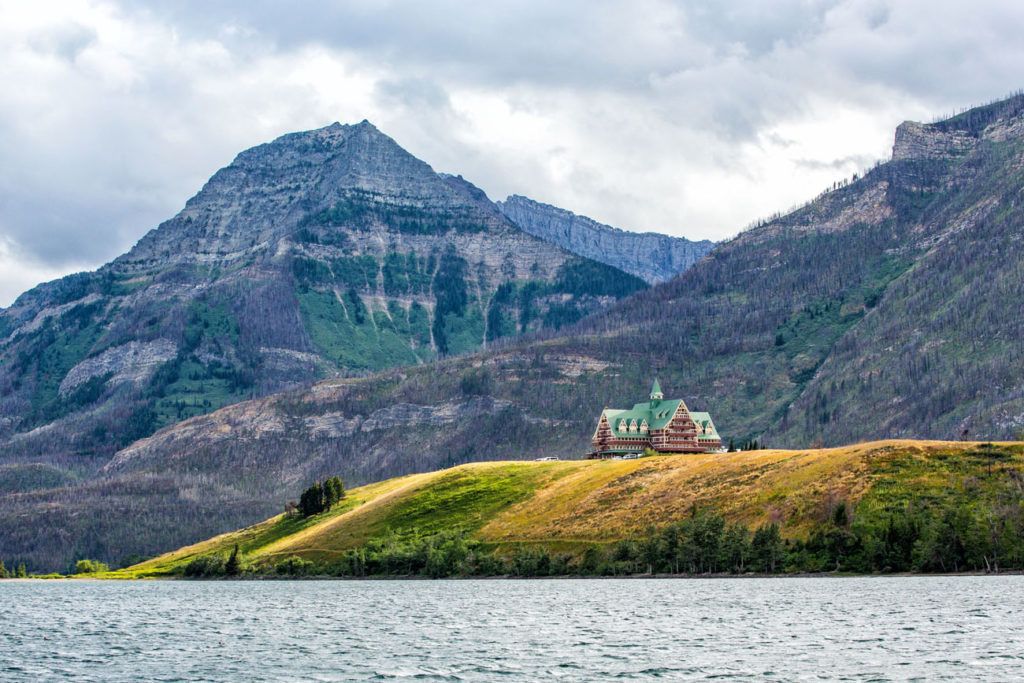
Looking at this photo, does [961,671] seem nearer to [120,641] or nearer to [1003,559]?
[120,641]

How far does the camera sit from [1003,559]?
636 ft

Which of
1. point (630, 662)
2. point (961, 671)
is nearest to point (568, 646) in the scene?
point (630, 662)

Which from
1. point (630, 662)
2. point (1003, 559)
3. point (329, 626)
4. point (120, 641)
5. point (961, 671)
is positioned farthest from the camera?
point (1003, 559)

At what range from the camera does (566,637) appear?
12394 centimetres

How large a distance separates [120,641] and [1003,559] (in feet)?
416

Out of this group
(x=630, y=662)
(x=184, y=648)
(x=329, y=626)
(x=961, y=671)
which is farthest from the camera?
(x=329, y=626)

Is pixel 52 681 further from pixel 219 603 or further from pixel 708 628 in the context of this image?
pixel 219 603

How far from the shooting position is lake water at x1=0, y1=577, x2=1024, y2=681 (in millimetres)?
99562

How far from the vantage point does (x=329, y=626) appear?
14388 cm

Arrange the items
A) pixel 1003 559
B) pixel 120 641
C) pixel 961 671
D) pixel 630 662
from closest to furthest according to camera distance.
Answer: pixel 961 671, pixel 630 662, pixel 120 641, pixel 1003 559

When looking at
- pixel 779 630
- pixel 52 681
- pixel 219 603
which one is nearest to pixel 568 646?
pixel 779 630

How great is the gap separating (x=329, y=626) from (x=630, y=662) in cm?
4966

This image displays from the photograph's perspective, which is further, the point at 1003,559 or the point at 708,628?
the point at 1003,559

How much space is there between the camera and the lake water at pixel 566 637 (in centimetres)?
9956
